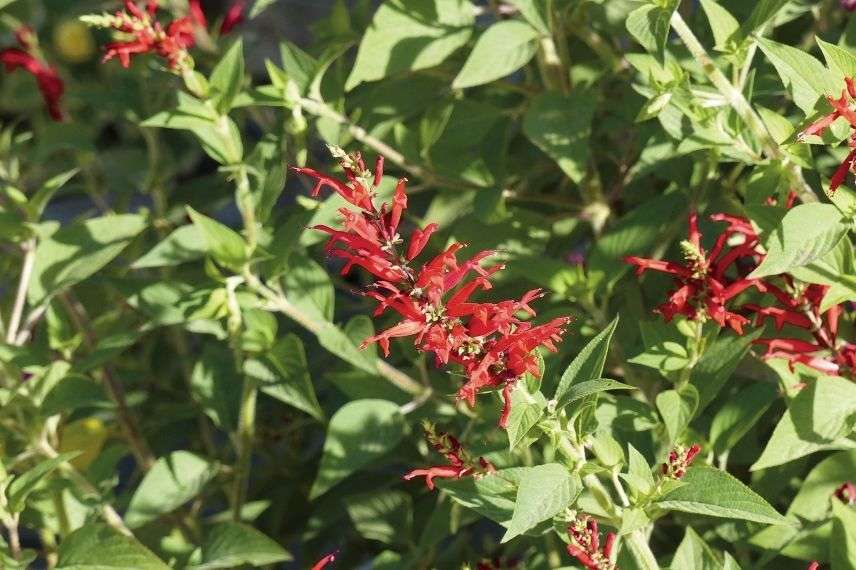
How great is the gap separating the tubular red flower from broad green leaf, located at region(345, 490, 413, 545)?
23.0 inches

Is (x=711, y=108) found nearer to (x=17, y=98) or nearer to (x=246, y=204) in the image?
(x=246, y=204)

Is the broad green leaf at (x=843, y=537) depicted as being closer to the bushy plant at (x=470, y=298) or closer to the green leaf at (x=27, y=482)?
the bushy plant at (x=470, y=298)

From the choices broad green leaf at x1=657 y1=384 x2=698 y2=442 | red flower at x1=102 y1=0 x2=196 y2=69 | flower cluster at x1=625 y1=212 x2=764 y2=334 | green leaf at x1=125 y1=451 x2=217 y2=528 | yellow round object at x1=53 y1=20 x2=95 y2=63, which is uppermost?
red flower at x1=102 y1=0 x2=196 y2=69

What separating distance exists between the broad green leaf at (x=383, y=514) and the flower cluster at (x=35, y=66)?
0.59 metres

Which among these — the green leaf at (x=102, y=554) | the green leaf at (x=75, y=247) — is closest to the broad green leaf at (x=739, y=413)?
the green leaf at (x=102, y=554)

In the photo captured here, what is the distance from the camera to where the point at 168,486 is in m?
1.20

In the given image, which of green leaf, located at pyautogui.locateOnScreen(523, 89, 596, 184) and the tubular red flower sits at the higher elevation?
green leaf, located at pyautogui.locateOnScreen(523, 89, 596, 184)

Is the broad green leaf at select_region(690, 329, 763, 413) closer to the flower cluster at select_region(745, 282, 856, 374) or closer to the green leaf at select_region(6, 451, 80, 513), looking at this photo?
the flower cluster at select_region(745, 282, 856, 374)

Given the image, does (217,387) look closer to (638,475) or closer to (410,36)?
(410,36)

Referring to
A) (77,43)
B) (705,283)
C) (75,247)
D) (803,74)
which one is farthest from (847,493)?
(77,43)

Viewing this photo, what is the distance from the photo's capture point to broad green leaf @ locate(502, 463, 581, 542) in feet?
2.36

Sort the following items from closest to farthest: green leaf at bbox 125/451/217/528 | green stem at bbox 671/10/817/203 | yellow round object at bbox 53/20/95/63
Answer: green stem at bbox 671/10/817/203, green leaf at bbox 125/451/217/528, yellow round object at bbox 53/20/95/63

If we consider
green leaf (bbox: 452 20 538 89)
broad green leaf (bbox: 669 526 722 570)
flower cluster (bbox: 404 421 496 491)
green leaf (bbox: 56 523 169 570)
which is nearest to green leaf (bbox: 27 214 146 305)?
green leaf (bbox: 56 523 169 570)

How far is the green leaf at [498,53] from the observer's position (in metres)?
1.07
